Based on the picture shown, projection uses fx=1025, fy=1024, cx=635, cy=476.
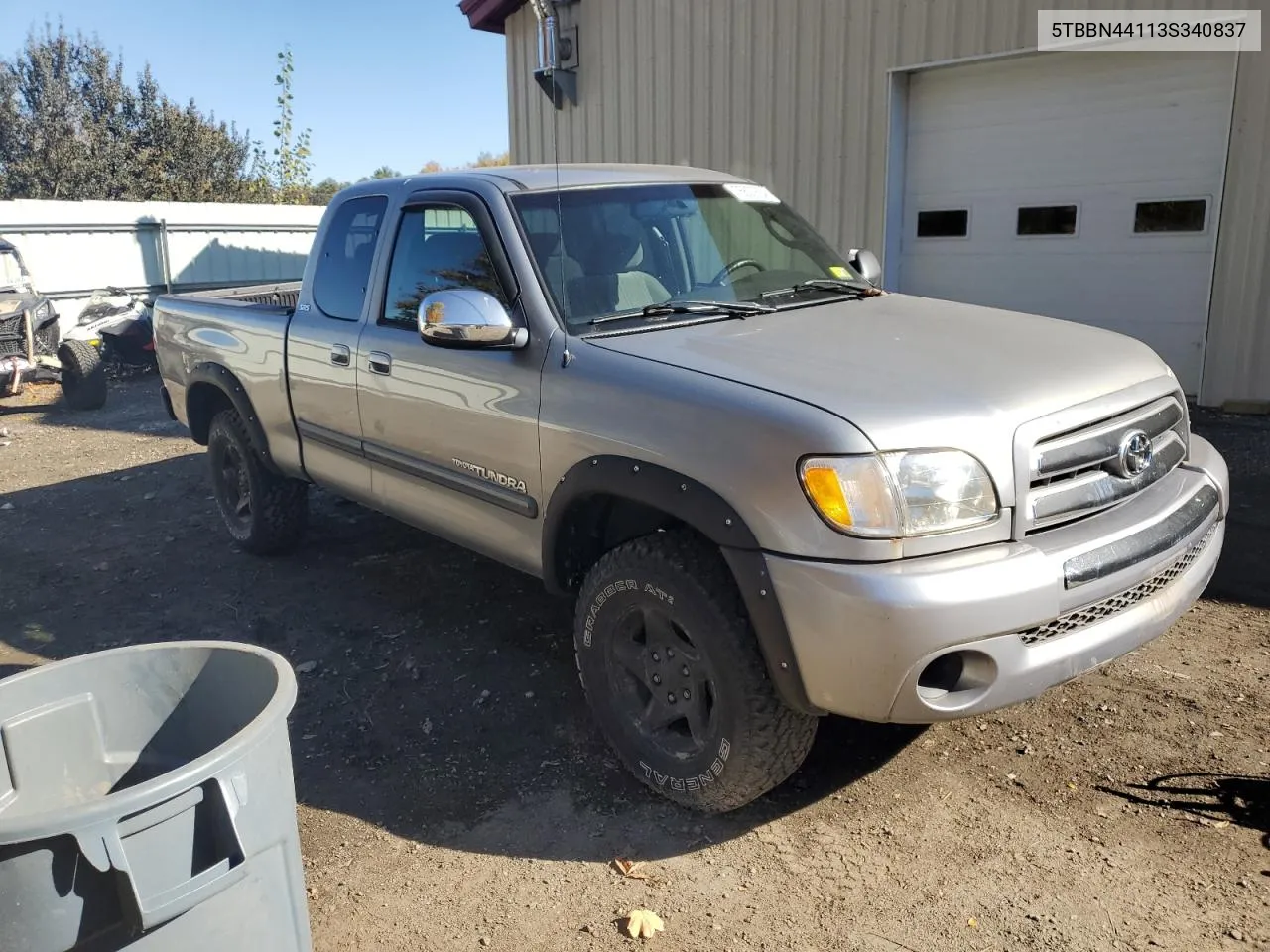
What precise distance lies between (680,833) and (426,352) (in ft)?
6.73

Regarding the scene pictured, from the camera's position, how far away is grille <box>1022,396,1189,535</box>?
109 inches

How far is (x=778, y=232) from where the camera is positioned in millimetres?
4453

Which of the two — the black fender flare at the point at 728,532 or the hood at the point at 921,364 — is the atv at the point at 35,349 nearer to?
the hood at the point at 921,364

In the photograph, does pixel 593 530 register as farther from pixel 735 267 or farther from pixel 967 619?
pixel 967 619

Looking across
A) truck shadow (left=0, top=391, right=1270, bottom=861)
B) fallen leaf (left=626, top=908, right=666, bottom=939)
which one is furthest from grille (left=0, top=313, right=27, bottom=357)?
fallen leaf (left=626, top=908, right=666, bottom=939)

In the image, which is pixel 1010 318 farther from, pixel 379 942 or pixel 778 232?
pixel 379 942

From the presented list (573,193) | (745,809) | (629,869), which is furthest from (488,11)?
(629,869)

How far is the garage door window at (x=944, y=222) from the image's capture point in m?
9.11

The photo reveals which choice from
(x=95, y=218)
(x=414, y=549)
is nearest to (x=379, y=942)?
(x=414, y=549)

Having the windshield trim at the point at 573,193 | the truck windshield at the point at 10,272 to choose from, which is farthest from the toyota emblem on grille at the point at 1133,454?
the truck windshield at the point at 10,272

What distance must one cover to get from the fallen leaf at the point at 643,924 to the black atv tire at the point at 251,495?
349cm

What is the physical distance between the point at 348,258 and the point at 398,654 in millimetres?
1835

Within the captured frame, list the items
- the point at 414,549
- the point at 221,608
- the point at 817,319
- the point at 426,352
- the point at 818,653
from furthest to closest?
the point at 414,549, the point at 221,608, the point at 426,352, the point at 817,319, the point at 818,653

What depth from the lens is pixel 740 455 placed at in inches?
110
